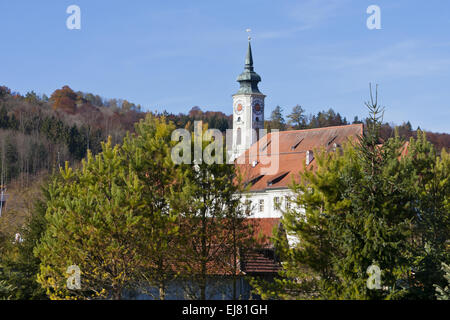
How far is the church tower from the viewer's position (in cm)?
8538

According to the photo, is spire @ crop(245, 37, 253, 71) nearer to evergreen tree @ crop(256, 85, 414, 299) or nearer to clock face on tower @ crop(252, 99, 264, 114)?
clock face on tower @ crop(252, 99, 264, 114)

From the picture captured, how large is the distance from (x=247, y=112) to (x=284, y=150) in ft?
90.5

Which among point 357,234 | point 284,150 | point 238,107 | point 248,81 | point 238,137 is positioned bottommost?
point 357,234

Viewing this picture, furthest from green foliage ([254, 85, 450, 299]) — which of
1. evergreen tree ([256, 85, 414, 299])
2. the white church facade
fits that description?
the white church facade

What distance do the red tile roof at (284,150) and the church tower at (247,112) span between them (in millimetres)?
21973

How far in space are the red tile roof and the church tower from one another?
2197cm

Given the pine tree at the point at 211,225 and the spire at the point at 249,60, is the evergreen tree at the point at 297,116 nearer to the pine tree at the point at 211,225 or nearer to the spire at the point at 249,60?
the spire at the point at 249,60

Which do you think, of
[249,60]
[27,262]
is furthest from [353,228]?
[249,60]

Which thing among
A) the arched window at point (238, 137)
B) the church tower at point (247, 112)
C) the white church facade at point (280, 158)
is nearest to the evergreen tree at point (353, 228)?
the white church facade at point (280, 158)

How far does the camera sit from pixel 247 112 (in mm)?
86500

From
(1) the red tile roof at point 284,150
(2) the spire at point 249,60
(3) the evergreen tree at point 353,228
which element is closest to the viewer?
(3) the evergreen tree at point 353,228

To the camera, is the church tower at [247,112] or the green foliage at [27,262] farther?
the church tower at [247,112]

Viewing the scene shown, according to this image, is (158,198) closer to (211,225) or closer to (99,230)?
(211,225)

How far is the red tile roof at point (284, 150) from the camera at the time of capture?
55.4 m
